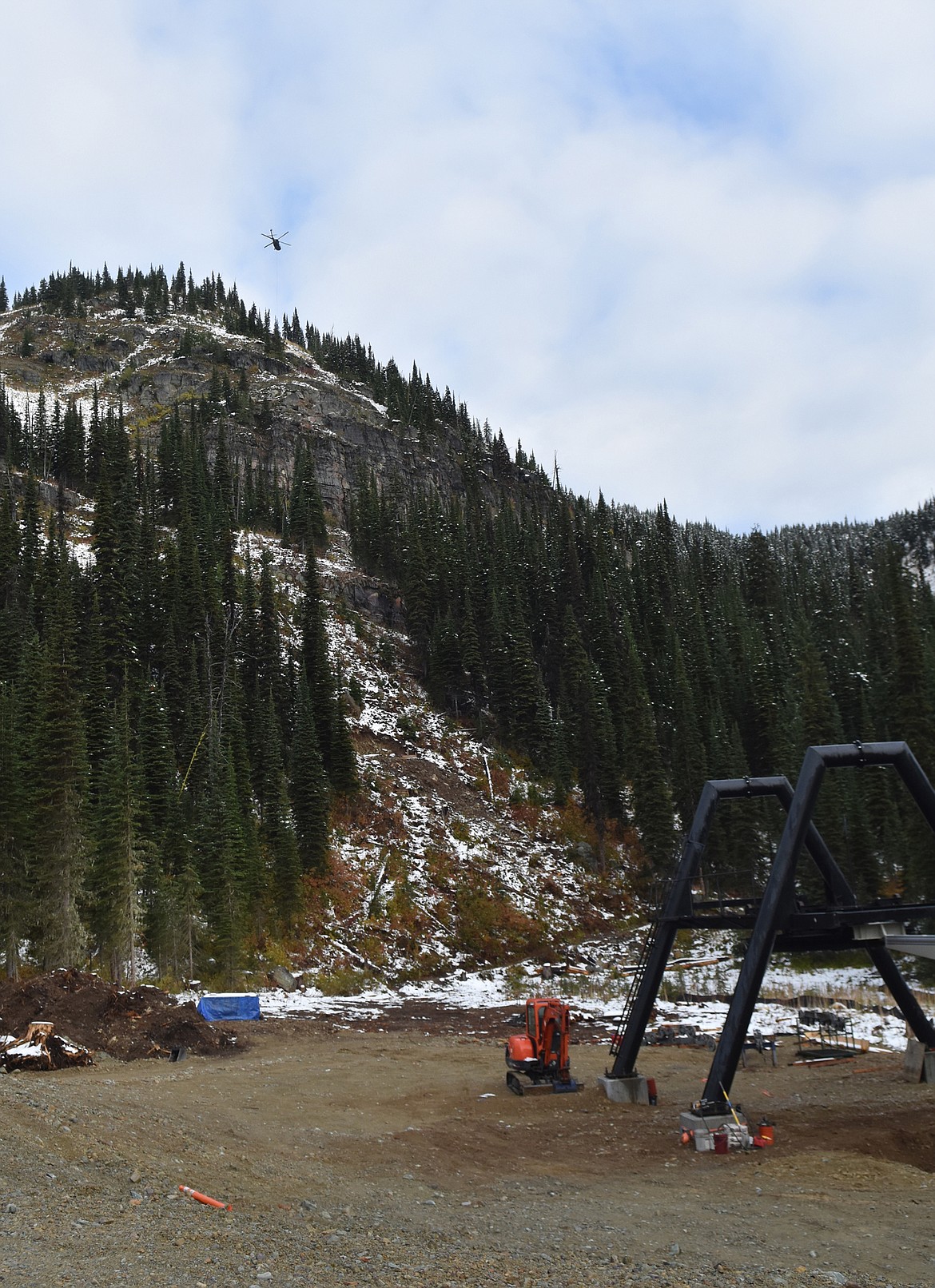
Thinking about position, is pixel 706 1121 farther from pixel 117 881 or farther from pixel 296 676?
pixel 296 676

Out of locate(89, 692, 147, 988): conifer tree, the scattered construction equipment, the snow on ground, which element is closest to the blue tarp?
the snow on ground

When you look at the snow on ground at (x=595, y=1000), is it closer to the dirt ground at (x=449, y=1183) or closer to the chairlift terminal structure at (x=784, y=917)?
the dirt ground at (x=449, y=1183)

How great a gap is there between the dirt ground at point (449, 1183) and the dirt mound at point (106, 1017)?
3285 millimetres

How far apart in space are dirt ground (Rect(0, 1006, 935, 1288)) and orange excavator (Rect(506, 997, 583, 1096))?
0.61m

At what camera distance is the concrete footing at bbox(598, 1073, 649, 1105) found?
19297 mm

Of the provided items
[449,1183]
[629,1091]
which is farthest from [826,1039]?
[449,1183]

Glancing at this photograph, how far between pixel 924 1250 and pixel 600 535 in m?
114

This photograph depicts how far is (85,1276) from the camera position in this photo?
733cm

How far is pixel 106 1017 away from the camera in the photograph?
27516 mm

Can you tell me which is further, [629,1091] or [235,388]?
[235,388]

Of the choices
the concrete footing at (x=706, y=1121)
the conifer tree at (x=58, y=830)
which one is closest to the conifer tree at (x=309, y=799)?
the conifer tree at (x=58, y=830)

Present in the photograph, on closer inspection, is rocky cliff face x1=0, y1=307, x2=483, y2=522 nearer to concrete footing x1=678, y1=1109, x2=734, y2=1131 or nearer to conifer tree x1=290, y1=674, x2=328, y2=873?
conifer tree x1=290, y1=674, x2=328, y2=873

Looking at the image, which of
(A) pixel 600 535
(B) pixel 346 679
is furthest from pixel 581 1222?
(A) pixel 600 535

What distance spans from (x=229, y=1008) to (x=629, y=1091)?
20848 millimetres
